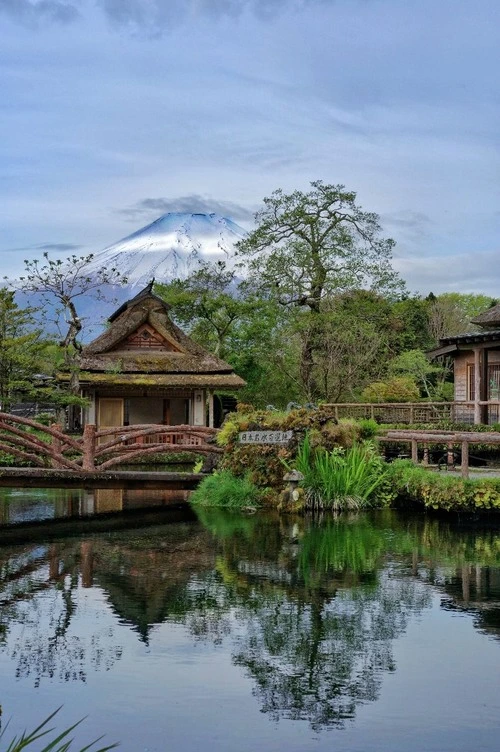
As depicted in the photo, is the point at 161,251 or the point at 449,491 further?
the point at 161,251

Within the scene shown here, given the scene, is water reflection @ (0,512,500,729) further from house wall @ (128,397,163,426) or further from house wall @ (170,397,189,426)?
house wall @ (170,397,189,426)

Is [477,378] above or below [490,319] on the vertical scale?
below

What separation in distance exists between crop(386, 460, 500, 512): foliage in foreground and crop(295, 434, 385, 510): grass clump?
2.42ft

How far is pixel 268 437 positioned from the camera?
1961 centimetres

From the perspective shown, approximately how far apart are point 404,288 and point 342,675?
3522 centimetres

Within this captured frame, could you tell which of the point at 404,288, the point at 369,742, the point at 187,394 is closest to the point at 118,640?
the point at 369,742

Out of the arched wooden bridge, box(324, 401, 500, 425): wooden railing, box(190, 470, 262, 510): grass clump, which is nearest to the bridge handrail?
the arched wooden bridge

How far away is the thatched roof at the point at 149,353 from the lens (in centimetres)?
3544

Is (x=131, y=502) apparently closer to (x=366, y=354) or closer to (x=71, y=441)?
(x=71, y=441)

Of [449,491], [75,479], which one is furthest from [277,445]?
[75,479]

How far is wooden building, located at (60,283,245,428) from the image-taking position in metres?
35.4

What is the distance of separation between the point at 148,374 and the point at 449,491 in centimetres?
1956

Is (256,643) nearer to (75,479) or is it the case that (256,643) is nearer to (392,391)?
(75,479)

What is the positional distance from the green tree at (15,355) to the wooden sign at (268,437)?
45.9 feet
